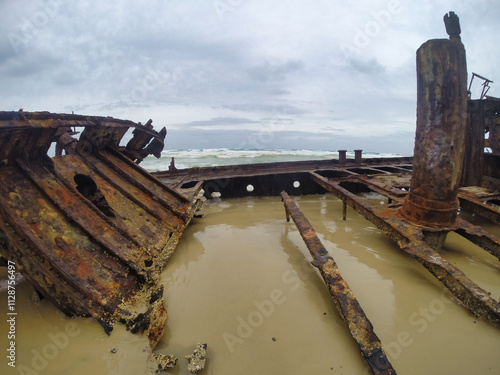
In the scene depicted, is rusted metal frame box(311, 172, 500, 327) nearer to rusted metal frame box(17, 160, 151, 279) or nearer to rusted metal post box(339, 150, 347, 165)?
rusted metal frame box(17, 160, 151, 279)

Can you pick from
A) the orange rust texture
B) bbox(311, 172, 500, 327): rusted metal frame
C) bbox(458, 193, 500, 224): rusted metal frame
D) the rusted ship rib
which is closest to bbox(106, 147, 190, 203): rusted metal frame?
the rusted ship rib

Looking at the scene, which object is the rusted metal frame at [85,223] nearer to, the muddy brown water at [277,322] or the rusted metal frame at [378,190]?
the muddy brown water at [277,322]

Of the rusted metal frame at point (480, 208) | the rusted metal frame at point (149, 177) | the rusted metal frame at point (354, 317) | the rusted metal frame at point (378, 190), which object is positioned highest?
the rusted metal frame at point (149, 177)

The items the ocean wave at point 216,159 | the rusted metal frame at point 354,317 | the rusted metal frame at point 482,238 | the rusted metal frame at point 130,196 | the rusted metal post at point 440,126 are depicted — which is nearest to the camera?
the rusted metal frame at point 354,317

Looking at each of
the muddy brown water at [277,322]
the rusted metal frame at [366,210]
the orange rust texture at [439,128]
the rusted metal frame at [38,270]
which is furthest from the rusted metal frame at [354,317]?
the rusted metal frame at [38,270]

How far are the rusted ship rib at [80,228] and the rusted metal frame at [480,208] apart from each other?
5158mm

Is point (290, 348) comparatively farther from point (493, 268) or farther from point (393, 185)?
point (393, 185)

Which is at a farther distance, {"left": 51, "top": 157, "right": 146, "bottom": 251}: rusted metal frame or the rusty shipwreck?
{"left": 51, "top": 157, "right": 146, "bottom": 251}: rusted metal frame

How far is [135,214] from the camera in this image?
154 inches

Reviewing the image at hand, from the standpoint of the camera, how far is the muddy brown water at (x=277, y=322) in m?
1.98

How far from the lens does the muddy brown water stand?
6.49ft

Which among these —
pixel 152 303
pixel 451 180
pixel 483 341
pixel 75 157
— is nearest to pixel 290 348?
pixel 152 303

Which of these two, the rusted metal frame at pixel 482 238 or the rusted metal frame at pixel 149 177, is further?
the rusted metal frame at pixel 149 177

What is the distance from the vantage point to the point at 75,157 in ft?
13.8
